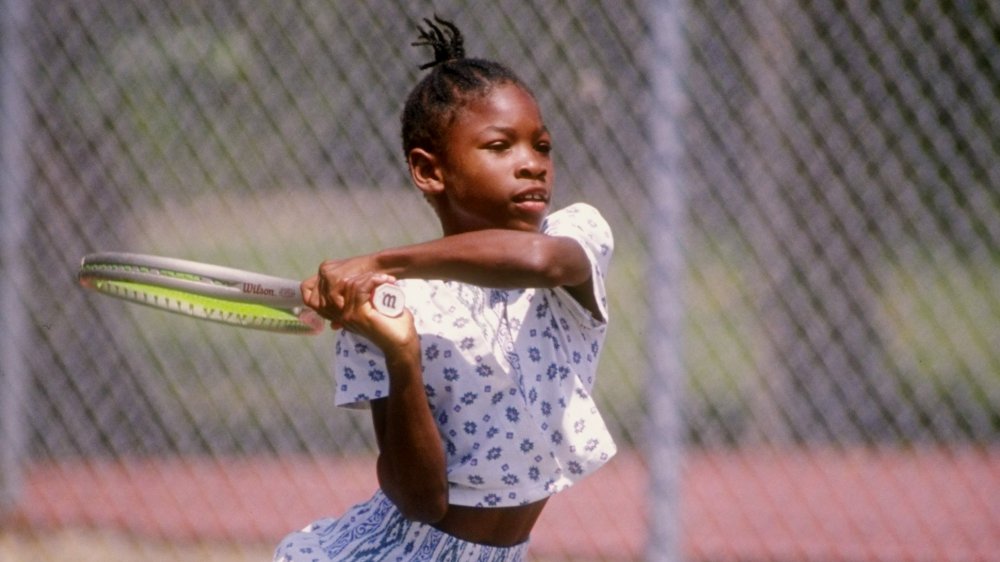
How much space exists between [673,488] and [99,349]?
2.45 m

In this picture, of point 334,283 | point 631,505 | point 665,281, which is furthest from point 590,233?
point 631,505

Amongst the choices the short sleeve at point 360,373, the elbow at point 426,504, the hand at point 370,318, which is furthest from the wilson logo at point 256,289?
the elbow at point 426,504

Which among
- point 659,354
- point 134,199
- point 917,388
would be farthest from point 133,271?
point 917,388

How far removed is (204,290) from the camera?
2176mm

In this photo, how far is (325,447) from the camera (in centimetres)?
514

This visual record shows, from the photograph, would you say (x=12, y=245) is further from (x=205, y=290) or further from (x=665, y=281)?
(x=205, y=290)

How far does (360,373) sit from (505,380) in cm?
23

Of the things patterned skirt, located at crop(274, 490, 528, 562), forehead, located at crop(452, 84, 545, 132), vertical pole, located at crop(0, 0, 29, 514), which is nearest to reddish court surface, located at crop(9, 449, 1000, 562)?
vertical pole, located at crop(0, 0, 29, 514)

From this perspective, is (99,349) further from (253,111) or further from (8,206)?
(253,111)

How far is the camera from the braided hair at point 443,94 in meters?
2.15

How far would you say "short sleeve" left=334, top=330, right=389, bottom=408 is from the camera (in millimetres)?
2062

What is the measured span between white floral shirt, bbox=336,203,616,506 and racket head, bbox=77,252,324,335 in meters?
0.13

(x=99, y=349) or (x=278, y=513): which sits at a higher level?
(x=99, y=349)

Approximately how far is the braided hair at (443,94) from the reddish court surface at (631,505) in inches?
96.3
